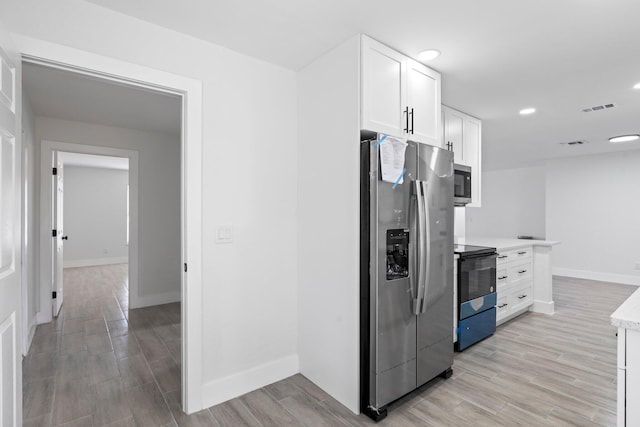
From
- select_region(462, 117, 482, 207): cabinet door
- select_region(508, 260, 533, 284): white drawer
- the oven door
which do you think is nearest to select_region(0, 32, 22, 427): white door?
the oven door

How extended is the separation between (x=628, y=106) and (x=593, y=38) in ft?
6.28

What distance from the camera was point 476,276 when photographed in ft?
9.96

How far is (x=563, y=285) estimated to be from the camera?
5770 millimetres

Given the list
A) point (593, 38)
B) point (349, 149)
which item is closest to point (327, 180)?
point (349, 149)

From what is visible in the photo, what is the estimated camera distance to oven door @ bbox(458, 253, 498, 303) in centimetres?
287

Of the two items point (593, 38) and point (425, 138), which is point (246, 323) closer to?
point (425, 138)

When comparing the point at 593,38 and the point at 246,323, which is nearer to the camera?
the point at 593,38

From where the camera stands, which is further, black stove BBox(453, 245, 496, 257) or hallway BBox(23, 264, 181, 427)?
black stove BBox(453, 245, 496, 257)

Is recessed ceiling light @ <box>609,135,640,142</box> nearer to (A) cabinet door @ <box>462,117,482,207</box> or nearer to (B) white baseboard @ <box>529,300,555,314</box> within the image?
(A) cabinet door @ <box>462,117,482,207</box>

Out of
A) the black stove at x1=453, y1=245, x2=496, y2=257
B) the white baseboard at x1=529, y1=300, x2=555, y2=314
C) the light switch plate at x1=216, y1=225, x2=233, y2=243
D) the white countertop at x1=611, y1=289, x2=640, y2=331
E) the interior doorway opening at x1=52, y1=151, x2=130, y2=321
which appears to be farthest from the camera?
the interior doorway opening at x1=52, y1=151, x2=130, y2=321

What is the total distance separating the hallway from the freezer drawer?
7.73 ft

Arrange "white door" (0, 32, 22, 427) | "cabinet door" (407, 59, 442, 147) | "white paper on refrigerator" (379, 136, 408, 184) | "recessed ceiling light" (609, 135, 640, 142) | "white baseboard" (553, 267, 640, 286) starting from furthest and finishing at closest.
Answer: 1. "white baseboard" (553, 267, 640, 286)
2. "recessed ceiling light" (609, 135, 640, 142)
3. "cabinet door" (407, 59, 442, 147)
4. "white paper on refrigerator" (379, 136, 408, 184)
5. "white door" (0, 32, 22, 427)

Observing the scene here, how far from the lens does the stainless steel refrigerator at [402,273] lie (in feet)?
6.60

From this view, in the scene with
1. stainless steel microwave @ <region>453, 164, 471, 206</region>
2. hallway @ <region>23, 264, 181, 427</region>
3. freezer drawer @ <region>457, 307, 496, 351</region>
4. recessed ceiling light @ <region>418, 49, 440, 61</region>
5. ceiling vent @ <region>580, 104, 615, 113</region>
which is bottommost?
hallway @ <region>23, 264, 181, 427</region>
